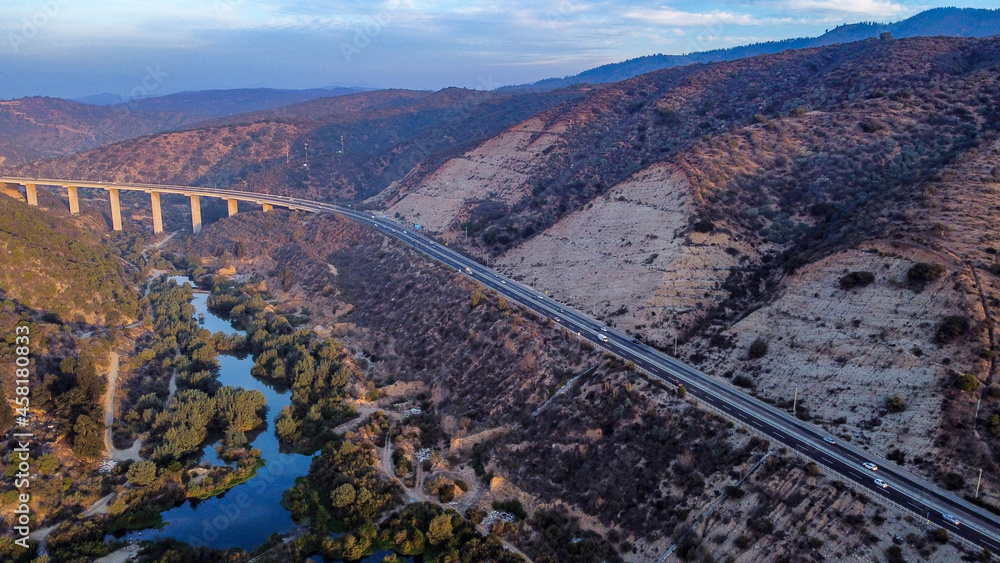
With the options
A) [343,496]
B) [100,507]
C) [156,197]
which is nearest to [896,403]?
[343,496]

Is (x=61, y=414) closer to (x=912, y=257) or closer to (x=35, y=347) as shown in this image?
(x=35, y=347)

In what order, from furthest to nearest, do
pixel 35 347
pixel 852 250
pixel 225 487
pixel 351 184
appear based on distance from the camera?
pixel 351 184, pixel 35 347, pixel 852 250, pixel 225 487

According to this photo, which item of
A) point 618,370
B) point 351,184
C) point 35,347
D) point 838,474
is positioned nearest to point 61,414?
point 35,347

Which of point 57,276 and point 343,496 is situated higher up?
point 57,276

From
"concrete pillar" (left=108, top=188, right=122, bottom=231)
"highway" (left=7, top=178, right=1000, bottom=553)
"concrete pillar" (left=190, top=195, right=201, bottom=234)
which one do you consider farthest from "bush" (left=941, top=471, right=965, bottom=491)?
"concrete pillar" (left=108, top=188, right=122, bottom=231)

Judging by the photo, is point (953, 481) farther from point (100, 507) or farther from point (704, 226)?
point (100, 507)

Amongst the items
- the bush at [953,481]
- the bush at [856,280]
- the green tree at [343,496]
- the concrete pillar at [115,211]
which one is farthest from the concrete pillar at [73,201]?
the bush at [953,481]

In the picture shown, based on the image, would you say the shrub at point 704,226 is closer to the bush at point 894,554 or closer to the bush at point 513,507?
the bush at point 513,507
